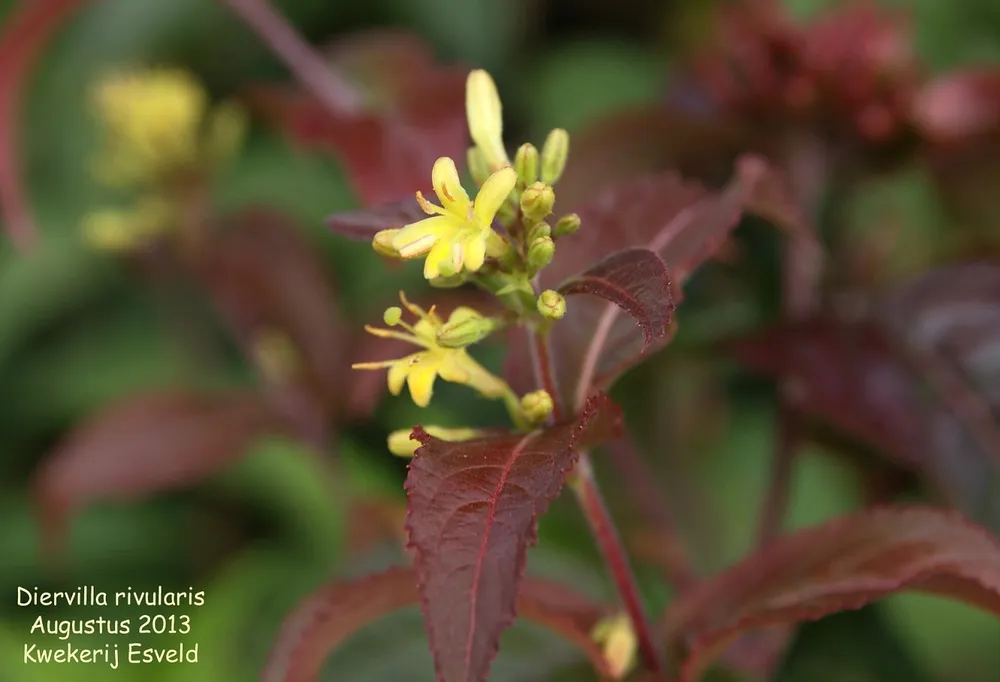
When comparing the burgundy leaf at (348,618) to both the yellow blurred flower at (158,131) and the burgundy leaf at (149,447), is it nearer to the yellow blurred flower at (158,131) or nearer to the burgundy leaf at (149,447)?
the burgundy leaf at (149,447)

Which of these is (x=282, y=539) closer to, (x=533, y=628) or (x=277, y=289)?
(x=277, y=289)

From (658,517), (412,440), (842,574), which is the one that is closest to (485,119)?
(412,440)

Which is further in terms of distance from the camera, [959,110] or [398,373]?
[959,110]

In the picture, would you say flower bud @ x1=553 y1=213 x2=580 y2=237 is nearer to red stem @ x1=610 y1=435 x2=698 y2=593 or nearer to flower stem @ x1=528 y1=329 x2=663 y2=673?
flower stem @ x1=528 y1=329 x2=663 y2=673

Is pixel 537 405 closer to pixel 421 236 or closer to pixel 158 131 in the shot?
pixel 421 236

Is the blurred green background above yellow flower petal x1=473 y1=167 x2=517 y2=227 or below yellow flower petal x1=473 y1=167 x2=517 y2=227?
above

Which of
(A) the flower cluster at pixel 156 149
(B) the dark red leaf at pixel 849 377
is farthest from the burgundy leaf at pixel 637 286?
(A) the flower cluster at pixel 156 149

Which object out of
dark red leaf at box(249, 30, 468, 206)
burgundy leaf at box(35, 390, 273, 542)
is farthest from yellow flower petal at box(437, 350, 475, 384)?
burgundy leaf at box(35, 390, 273, 542)

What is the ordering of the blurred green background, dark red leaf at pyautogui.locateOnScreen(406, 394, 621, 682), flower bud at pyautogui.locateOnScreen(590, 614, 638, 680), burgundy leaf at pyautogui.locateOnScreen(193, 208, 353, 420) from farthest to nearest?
burgundy leaf at pyautogui.locateOnScreen(193, 208, 353, 420)
the blurred green background
flower bud at pyautogui.locateOnScreen(590, 614, 638, 680)
dark red leaf at pyautogui.locateOnScreen(406, 394, 621, 682)
